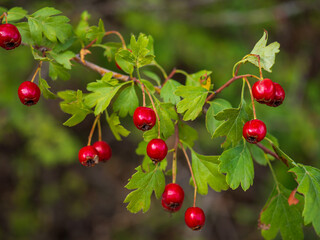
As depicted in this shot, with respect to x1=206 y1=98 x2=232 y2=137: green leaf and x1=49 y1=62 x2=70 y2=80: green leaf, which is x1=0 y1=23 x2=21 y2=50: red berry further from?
x1=206 y1=98 x2=232 y2=137: green leaf

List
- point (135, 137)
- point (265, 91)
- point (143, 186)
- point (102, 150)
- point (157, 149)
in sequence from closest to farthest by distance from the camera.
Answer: point (265, 91) → point (157, 149) → point (143, 186) → point (102, 150) → point (135, 137)

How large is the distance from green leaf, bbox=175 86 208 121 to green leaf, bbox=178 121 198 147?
139 millimetres

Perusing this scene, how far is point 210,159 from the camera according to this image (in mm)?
1696

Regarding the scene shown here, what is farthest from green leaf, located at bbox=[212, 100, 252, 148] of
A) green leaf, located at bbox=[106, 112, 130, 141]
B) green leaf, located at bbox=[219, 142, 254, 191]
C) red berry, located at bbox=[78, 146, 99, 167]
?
red berry, located at bbox=[78, 146, 99, 167]

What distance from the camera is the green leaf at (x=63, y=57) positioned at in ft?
5.36

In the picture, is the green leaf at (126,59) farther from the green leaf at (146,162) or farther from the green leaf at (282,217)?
the green leaf at (282,217)

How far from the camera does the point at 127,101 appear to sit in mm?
1586

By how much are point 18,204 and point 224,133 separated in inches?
178

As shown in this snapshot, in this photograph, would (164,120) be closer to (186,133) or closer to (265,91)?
(186,133)

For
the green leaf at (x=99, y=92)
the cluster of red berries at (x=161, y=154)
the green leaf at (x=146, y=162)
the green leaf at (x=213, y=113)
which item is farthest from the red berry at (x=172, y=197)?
the green leaf at (x=99, y=92)

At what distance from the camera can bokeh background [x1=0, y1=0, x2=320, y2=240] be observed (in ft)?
14.5

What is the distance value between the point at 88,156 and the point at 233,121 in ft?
2.61

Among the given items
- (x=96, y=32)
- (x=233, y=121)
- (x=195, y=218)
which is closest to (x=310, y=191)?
(x=233, y=121)

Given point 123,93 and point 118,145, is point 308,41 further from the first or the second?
point 123,93
